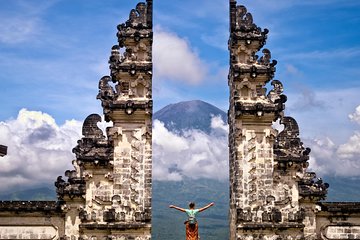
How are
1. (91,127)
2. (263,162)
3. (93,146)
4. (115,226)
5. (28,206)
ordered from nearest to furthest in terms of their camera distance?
(115,226), (28,206), (263,162), (93,146), (91,127)

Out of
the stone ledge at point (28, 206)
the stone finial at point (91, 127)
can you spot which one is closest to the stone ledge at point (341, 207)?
the stone finial at point (91, 127)

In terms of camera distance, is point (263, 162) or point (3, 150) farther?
point (3, 150)

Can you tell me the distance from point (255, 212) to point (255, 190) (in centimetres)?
83

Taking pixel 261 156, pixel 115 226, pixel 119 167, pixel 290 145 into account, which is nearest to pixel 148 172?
pixel 119 167

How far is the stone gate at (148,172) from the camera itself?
21266 mm

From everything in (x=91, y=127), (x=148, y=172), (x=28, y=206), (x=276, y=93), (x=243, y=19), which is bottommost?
(x=28, y=206)

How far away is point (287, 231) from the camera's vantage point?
70.2 feet

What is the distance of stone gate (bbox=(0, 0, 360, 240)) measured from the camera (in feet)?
69.8

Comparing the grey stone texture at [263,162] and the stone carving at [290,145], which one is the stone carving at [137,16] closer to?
the grey stone texture at [263,162]

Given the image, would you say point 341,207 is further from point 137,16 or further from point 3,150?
point 3,150

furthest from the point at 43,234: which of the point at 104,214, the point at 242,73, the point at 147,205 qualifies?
the point at 242,73

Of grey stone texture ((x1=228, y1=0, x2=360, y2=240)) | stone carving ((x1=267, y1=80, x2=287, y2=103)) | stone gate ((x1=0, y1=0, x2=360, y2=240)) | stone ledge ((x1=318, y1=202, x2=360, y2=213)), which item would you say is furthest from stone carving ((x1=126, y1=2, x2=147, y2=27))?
stone ledge ((x1=318, y1=202, x2=360, y2=213))

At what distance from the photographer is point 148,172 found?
21.4m

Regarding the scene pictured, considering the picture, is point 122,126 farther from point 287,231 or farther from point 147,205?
point 287,231
